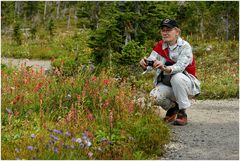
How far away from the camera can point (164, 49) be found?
312 inches

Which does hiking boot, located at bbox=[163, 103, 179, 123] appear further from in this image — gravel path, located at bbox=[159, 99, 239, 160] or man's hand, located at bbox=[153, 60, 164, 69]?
man's hand, located at bbox=[153, 60, 164, 69]

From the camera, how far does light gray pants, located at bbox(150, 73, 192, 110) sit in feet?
25.1

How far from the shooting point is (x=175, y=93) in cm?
773

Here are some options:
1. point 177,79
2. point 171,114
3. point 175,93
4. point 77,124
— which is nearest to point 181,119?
point 171,114

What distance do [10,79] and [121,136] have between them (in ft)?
12.0

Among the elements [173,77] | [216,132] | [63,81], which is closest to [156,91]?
[173,77]

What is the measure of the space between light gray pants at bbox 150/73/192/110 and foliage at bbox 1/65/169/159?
21.8 inches

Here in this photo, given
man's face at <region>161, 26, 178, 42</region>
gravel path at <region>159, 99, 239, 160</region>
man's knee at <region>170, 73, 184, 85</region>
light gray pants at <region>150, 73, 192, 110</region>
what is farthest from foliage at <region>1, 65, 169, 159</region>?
man's face at <region>161, 26, 178, 42</region>

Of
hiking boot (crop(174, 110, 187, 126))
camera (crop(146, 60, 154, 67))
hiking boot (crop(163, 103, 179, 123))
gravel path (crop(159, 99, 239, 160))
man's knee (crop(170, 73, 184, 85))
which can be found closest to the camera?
gravel path (crop(159, 99, 239, 160))

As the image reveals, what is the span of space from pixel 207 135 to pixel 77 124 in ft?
6.51

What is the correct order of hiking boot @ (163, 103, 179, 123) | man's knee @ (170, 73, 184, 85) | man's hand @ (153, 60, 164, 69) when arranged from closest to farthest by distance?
man's hand @ (153, 60, 164, 69) → man's knee @ (170, 73, 184, 85) → hiking boot @ (163, 103, 179, 123)

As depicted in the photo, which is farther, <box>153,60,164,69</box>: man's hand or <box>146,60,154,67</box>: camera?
<box>146,60,154,67</box>: camera

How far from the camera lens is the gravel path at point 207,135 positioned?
6.21 meters

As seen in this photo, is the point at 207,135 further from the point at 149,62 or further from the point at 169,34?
the point at 169,34
